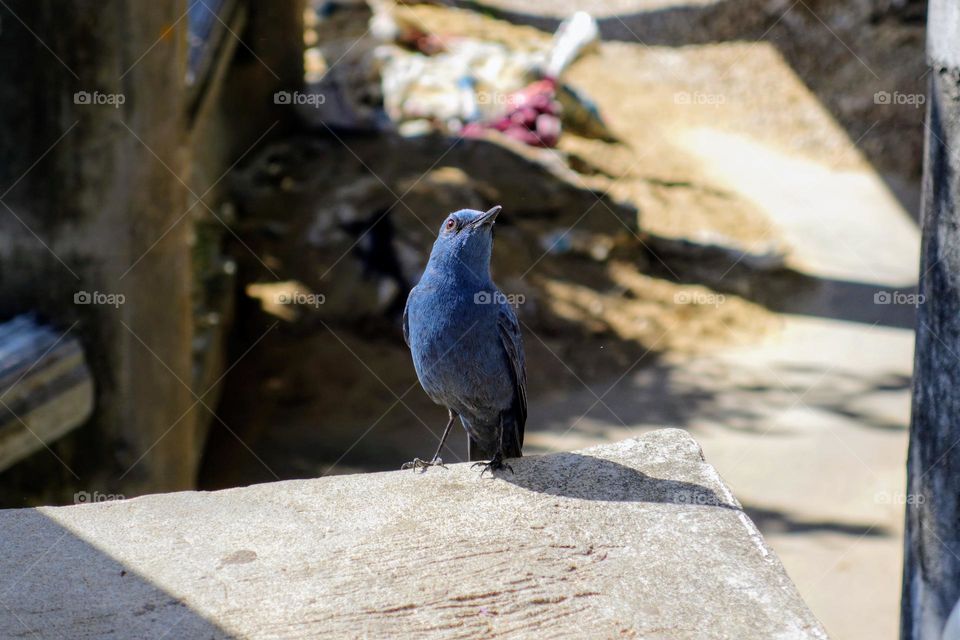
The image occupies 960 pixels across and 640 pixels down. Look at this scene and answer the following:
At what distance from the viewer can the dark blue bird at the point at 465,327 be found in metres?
3.86

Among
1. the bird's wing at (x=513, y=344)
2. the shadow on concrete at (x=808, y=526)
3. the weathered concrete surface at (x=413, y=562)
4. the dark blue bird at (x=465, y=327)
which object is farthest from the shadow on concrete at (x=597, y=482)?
the shadow on concrete at (x=808, y=526)

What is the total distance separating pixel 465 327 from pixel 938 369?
4.92 ft

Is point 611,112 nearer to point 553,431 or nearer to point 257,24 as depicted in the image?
point 257,24

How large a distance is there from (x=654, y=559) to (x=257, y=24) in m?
8.14

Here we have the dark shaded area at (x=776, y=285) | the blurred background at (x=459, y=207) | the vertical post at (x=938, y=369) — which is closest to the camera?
the vertical post at (x=938, y=369)

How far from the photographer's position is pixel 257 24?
1017 centimetres

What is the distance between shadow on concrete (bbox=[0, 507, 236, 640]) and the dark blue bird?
44.0 inches

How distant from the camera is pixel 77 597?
2.95 metres

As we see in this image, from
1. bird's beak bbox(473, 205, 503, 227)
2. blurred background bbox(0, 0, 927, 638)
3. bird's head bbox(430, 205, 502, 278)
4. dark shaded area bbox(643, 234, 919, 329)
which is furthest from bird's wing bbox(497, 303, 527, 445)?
dark shaded area bbox(643, 234, 919, 329)

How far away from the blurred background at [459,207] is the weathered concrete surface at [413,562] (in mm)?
2048

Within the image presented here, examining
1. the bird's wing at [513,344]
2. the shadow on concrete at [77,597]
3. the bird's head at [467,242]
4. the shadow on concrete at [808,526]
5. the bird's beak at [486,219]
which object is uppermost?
the bird's beak at [486,219]

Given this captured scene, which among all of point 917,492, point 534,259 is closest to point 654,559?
point 917,492

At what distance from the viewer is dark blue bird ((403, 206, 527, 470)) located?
12.7 ft

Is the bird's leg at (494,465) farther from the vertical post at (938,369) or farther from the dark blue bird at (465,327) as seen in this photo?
the vertical post at (938,369)
